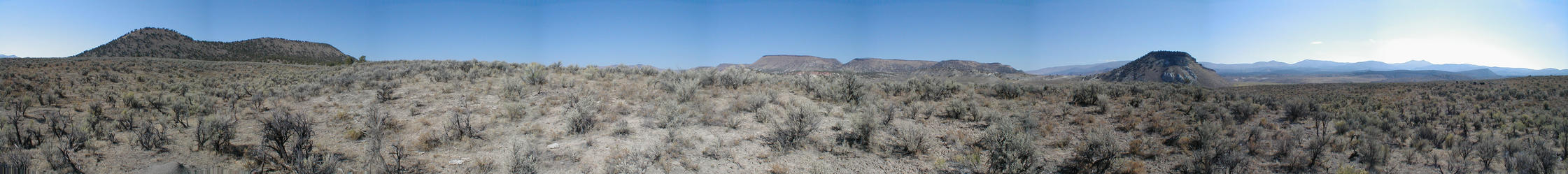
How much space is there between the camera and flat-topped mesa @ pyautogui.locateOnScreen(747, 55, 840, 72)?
126556 mm

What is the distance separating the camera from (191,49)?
46656 mm

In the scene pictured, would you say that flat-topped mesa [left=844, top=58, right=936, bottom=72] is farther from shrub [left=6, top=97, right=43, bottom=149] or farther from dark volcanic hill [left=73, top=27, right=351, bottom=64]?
shrub [left=6, top=97, right=43, bottom=149]

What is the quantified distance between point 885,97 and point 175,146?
10.9 meters

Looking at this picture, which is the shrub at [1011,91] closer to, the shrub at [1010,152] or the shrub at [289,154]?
the shrub at [1010,152]

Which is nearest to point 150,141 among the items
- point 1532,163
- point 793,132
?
point 793,132

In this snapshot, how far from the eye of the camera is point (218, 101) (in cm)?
1049

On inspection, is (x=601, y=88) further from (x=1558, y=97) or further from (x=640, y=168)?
(x=1558, y=97)

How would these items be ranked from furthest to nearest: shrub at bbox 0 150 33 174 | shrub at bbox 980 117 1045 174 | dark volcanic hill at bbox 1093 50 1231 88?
dark volcanic hill at bbox 1093 50 1231 88 → shrub at bbox 980 117 1045 174 → shrub at bbox 0 150 33 174

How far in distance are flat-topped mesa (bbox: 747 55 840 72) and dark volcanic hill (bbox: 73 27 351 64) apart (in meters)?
82.8

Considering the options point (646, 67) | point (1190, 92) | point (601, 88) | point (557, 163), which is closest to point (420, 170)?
point (557, 163)

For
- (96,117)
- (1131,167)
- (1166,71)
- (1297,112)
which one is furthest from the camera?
(1166,71)

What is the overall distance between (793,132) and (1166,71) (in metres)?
76.8

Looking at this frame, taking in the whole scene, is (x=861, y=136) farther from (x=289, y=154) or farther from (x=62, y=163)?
(x=62, y=163)

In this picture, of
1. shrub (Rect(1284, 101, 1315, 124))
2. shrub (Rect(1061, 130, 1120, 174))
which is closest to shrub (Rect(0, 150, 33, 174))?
shrub (Rect(1061, 130, 1120, 174))
